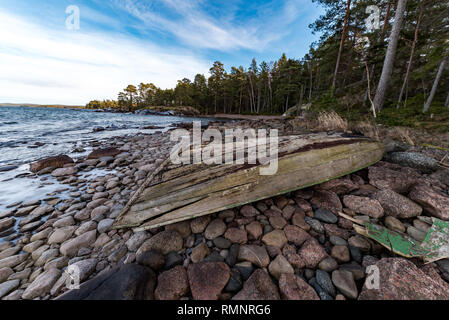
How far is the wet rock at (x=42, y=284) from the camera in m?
1.30

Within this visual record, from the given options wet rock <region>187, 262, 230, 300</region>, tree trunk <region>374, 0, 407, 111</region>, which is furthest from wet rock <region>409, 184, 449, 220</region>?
tree trunk <region>374, 0, 407, 111</region>

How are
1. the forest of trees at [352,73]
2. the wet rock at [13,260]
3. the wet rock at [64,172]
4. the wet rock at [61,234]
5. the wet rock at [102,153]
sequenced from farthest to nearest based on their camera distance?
the forest of trees at [352,73], the wet rock at [102,153], the wet rock at [64,172], the wet rock at [61,234], the wet rock at [13,260]

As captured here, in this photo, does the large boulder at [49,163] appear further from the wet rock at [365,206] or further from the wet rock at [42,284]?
the wet rock at [365,206]

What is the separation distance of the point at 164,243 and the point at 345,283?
5.36 feet

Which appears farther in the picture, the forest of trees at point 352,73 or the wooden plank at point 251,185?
the forest of trees at point 352,73

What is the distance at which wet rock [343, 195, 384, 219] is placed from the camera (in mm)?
1741

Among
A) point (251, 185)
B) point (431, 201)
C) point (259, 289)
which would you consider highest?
point (251, 185)

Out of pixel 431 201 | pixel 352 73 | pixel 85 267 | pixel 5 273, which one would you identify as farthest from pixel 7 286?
pixel 352 73

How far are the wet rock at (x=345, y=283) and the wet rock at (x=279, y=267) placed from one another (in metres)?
0.32

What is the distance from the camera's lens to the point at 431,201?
1.73 m

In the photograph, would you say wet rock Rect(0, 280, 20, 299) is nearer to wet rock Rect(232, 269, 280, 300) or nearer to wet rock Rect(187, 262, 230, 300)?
wet rock Rect(187, 262, 230, 300)

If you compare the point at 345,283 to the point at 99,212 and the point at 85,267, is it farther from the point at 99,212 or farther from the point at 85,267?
the point at 99,212

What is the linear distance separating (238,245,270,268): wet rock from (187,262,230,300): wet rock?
8.6 inches

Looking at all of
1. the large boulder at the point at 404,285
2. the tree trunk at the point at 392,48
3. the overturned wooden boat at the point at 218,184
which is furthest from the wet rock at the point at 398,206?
the tree trunk at the point at 392,48
